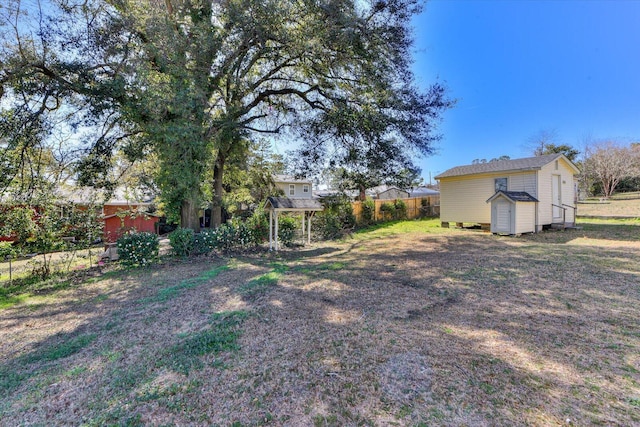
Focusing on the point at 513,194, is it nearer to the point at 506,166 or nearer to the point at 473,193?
the point at 506,166

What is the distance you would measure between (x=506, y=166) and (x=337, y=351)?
14073 millimetres

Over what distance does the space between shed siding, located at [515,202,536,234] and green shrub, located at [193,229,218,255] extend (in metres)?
11.6

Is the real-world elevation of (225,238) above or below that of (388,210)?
below

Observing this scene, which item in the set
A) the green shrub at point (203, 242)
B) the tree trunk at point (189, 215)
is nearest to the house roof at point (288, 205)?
the green shrub at point (203, 242)

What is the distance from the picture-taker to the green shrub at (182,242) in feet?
30.0

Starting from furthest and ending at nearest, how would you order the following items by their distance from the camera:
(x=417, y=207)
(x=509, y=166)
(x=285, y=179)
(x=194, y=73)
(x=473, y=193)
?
(x=285, y=179) < (x=417, y=207) < (x=473, y=193) < (x=509, y=166) < (x=194, y=73)

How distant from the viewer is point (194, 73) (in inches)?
324

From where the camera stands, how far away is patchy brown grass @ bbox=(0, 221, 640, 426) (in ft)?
7.14

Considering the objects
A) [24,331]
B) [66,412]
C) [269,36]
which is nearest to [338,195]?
[269,36]

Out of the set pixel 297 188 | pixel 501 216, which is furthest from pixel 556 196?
pixel 297 188

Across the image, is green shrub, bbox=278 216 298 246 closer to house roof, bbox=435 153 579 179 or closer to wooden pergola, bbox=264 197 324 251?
wooden pergola, bbox=264 197 324 251

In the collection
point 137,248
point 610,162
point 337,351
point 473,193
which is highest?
point 610,162

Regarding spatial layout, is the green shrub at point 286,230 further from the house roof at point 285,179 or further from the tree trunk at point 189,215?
the tree trunk at point 189,215

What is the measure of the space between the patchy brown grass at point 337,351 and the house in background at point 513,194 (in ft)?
20.0
